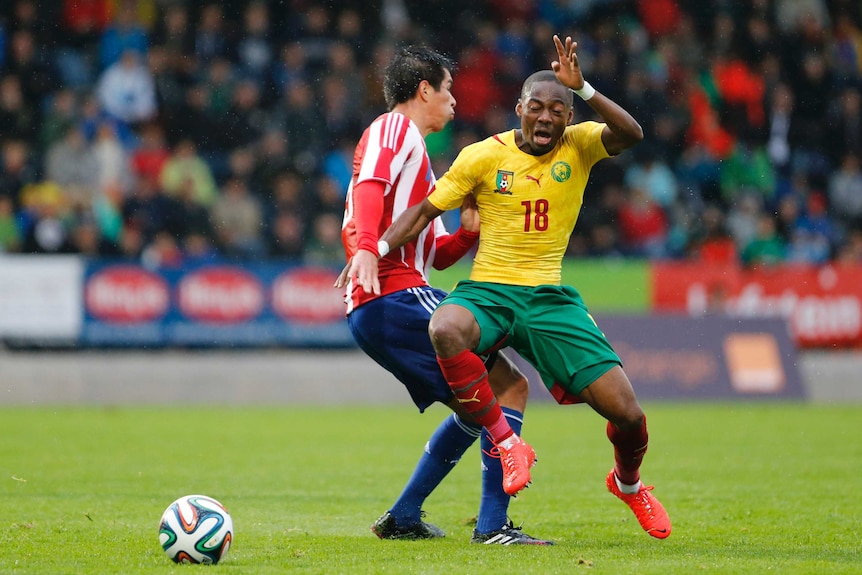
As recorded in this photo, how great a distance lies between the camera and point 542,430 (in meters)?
12.9

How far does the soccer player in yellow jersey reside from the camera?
587cm

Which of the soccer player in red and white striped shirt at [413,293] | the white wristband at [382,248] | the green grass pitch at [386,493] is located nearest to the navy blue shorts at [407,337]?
the soccer player in red and white striped shirt at [413,293]

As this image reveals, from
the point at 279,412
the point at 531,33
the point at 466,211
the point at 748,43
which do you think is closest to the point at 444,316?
the point at 466,211

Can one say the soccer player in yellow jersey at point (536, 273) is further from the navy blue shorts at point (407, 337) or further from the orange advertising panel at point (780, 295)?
the orange advertising panel at point (780, 295)

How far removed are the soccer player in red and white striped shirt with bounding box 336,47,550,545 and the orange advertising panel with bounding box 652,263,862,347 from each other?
10836mm

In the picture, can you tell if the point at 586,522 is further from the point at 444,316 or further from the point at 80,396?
the point at 80,396

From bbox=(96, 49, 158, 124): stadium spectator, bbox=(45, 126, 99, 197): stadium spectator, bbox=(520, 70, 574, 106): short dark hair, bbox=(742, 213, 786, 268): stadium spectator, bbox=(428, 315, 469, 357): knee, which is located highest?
bbox=(96, 49, 158, 124): stadium spectator

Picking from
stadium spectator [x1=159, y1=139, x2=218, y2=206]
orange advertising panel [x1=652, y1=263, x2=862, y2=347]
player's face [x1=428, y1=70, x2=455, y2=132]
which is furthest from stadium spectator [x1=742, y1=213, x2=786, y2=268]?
player's face [x1=428, y1=70, x2=455, y2=132]

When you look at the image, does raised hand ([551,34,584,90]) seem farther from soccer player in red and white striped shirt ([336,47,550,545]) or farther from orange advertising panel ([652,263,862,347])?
orange advertising panel ([652,263,862,347])

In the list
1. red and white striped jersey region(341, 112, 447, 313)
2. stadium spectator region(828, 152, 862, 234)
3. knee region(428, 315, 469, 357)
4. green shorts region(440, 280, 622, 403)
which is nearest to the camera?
knee region(428, 315, 469, 357)

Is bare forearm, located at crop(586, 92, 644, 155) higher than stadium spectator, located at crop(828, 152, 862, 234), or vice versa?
bare forearm, located at crop(586, 92, 644, 155)

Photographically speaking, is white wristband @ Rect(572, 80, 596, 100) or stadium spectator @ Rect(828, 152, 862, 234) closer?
white wristband @ Rect(572, 80, 596, 100)

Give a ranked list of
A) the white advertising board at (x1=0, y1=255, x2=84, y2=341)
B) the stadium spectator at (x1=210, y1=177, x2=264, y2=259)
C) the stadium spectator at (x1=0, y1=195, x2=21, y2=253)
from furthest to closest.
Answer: the stadium spectator at (x1=210, y1=177, x2=264, y2=259) < the stadium spectator at (x1=0, y1=195, x2=21, y2=253) < the white advertising board at (x1=0, y1=255, x2=84, y2=341)

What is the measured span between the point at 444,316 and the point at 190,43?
13745mm
